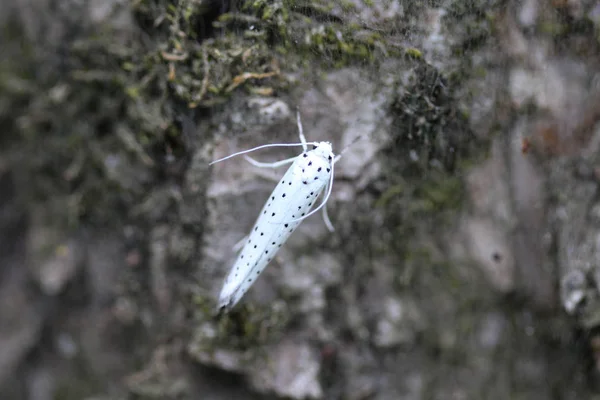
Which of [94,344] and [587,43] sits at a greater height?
[587,43]

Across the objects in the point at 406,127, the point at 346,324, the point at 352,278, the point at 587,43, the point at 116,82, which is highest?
the point at 587,43

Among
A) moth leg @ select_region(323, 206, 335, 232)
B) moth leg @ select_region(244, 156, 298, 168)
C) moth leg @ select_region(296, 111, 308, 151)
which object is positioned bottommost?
moth leg @ select_region(323, 206, 335, 232)

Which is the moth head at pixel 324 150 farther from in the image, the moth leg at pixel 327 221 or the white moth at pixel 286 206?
the moth leg at pixel 327 221

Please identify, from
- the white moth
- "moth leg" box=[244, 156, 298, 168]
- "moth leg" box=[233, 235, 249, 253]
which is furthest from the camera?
"moth leg" box=[233, 235, 249, 253]

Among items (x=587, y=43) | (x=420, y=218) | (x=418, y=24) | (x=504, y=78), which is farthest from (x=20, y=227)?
(x=587, y=43)

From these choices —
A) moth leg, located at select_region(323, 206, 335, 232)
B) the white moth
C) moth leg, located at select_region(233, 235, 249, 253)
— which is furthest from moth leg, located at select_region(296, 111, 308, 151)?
moth leg, located at select_region(233, 235, 249, 253)

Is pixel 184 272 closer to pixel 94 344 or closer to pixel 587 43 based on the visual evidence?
pixel 94 344

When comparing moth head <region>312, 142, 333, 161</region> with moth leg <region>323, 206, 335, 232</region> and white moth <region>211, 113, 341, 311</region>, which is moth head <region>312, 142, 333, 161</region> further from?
moth leg <region>323, 206, 335, 232</region>

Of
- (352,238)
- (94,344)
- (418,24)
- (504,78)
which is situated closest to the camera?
(418,24)

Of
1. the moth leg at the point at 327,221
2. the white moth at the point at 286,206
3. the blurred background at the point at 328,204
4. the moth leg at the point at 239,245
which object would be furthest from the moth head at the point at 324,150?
the moth leg at the point at 239,245
